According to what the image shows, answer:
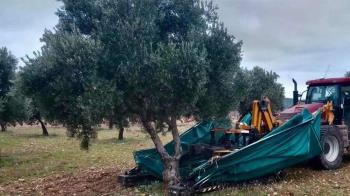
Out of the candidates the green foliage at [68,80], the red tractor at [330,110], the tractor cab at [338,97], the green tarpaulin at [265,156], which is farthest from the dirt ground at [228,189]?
the green foliage at [68,80]

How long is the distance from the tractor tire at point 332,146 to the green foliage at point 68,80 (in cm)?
779

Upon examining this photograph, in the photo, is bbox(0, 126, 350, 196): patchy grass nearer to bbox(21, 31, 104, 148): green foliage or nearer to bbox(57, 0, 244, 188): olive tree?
bbox(57, 0, 244, 188): olive tree

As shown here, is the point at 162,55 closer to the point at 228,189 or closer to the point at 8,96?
the point at 228,189

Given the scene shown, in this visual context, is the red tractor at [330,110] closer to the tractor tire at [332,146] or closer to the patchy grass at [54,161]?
the tractor tire at [332,146]

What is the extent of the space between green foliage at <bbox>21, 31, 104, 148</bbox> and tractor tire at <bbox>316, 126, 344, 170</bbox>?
25.6ft

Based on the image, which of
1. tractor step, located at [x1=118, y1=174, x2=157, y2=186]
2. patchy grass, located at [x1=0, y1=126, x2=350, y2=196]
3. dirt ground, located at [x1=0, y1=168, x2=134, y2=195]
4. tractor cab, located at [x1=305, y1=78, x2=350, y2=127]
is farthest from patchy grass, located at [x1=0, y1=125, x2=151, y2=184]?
tractor cab, located at [x1=305, y1=78, x2=350, y2=127]

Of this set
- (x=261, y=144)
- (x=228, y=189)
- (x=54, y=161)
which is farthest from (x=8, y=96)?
(x=261, y=144)

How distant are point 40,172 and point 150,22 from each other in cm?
990

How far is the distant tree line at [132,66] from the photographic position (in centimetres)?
1052

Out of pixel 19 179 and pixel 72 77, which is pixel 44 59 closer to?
pixel 72 77

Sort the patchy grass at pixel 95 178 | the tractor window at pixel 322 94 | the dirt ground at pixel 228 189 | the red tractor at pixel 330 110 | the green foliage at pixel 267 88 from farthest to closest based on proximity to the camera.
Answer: the green foliage at pixel 267 88 → the tractor window at pixel 322 94 → the red tractor at pixel 330 110 → the patchy grass at pixel 95 178 → the dirt ground at pixel 228 189

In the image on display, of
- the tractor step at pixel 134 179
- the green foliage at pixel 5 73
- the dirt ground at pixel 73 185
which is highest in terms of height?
the green foliage at pixel 5 73

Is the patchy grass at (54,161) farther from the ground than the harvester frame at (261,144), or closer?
closer

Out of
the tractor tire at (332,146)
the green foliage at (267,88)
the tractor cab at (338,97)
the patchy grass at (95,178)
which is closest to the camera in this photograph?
the patchy grass at (95,178)
